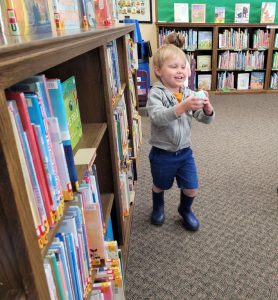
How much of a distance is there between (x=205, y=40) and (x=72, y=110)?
170 inches

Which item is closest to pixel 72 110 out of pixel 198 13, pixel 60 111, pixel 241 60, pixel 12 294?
pixel 60 111

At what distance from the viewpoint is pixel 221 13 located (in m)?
4.69

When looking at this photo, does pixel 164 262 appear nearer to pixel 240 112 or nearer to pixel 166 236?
pixel 166 236

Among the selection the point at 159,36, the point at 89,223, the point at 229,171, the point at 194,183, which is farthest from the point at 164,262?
the point at 159,36

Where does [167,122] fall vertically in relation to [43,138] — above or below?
below

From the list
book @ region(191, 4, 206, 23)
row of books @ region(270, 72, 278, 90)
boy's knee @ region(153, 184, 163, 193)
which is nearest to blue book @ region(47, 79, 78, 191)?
boy's knee @ region(153, 184, 163, 193)

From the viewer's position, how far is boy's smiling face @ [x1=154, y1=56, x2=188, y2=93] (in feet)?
4.85

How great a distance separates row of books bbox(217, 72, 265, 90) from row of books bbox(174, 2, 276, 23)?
837mm

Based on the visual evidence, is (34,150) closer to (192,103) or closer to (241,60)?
(192,103)

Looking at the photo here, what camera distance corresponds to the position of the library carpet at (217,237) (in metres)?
1.38

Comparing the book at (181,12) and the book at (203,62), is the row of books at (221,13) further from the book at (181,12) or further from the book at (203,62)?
the book at (203,62)

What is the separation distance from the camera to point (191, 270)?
1.47 m

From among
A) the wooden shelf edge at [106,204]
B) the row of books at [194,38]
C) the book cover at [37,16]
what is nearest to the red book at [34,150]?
the book cover at [37,16]

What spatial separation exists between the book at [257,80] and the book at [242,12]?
873 millimetres
